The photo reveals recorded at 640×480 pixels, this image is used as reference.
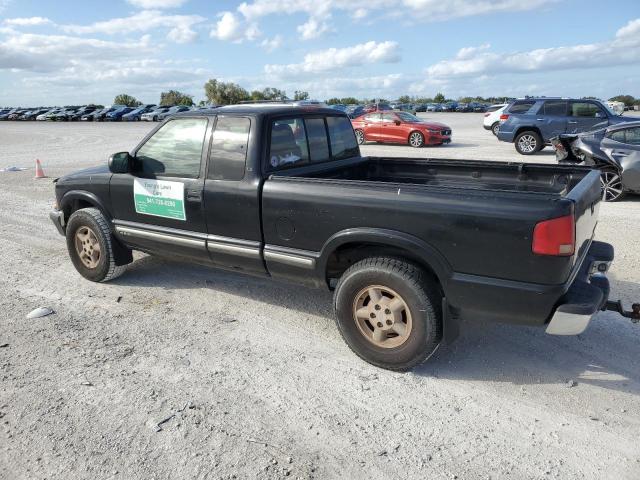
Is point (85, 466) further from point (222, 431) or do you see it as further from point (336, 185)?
point (336, 185)

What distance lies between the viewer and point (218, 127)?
420cm

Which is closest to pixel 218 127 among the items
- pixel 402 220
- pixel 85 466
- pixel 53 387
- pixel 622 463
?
pixel 402 220

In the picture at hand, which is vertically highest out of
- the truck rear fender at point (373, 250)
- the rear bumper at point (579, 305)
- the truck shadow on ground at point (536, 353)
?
the truck rear fender at point (373, 250)

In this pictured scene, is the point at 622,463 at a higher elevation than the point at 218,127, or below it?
below

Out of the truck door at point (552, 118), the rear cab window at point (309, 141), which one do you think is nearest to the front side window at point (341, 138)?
the rear cab window at point (309, 141)

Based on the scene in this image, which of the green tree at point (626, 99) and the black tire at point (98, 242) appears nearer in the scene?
the black tire at point (98, 242)

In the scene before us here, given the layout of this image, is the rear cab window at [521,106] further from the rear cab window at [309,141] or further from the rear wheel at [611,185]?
the rear cab window at [309,141]

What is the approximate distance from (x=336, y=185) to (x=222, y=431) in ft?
5.74

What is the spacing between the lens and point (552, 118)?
1445 cm

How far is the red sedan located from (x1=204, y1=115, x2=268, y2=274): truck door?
14.4 meters

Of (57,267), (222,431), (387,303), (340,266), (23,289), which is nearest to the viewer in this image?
(222,431)

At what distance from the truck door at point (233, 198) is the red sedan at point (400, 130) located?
14.4 meters

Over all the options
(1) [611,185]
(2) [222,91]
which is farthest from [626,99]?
(1) [611,185]

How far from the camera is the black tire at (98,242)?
4992 millimetres
